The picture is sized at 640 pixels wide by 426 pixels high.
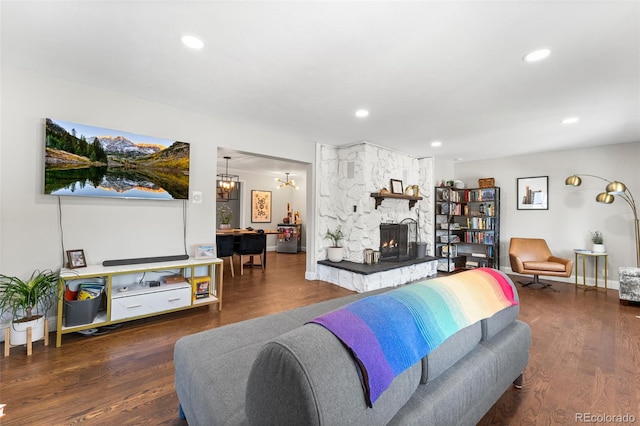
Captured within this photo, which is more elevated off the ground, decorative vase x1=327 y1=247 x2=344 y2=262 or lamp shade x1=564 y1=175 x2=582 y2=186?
lamp shade x1=564 y1=175 x2=582 y2=186

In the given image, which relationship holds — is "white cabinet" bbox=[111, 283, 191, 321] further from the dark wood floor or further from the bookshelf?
the bookshelf

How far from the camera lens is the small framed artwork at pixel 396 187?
5.39 meters

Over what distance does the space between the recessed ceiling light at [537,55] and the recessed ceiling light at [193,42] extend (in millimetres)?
2480

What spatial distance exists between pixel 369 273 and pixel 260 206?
17.7 feet

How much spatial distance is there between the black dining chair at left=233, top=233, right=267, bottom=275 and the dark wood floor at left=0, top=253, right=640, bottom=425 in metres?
2.38

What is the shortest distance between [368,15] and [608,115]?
357 cm

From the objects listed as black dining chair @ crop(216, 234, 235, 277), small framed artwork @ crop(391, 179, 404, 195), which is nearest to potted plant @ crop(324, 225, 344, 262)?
small framed artwork @ crop(391, 179, 404, 195)

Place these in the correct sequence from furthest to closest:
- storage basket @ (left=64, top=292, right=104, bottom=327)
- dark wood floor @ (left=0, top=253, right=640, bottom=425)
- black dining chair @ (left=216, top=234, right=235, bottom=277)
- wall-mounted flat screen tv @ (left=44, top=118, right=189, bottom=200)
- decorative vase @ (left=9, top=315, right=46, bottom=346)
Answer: black dining chair @ (left=216, top=234, right=235, bottom=277) < wall-mounted flat screen tv @ (left=44, top=118, right=189, bottom=200) < storage basket @ (left=64, top=292, right=104, bottom=327) < decorative vase @ (left=9, top=315, right=46, bottom=346) < dark wood floor @ (left=0, top=253, right=640, bottom=425)

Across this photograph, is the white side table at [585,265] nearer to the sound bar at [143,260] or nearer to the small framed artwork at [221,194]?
the sound bar at [143,260]

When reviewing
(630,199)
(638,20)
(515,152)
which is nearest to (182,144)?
(638,20)

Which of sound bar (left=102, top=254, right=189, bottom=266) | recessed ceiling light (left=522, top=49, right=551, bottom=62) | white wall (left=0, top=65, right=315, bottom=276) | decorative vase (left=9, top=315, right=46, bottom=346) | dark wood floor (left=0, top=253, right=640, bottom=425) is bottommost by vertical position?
dark wood floor (left=0, top=253, right=640, bottom=425)

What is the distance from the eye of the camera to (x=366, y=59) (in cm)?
230

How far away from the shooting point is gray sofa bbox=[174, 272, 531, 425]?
0.77 meters

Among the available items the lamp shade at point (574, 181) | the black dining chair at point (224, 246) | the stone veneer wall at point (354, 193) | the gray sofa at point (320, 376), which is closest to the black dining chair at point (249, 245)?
the black dining chair at point (224, 246)
